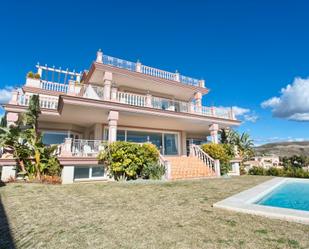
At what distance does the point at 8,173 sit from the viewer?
10461 mm

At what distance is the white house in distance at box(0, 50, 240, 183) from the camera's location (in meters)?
12.0

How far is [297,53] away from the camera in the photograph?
67.7 feet

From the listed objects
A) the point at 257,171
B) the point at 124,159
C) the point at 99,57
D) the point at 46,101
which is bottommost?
the point at 257,171

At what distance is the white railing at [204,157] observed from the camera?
46.3 feet

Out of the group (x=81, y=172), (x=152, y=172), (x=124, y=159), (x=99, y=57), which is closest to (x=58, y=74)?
(x=99, y=57)

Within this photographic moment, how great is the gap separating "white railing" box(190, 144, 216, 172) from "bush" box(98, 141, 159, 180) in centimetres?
490

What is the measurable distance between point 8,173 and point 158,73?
42.1 ft

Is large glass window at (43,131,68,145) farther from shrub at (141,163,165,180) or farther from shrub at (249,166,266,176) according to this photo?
shrub at (249,166,266,176)

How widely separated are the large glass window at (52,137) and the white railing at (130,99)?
621 cm

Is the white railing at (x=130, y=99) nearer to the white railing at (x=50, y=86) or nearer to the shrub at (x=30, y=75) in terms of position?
the white railing at (x=50, y=86)

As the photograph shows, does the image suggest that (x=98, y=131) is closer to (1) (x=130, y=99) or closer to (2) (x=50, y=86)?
(1) (x=130, y=99)

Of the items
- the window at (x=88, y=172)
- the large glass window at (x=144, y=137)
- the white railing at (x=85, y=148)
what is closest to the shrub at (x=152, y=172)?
the window at (x=88, y=172)

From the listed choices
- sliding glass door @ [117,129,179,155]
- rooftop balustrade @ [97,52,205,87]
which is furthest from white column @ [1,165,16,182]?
rooftop balustrade @ [97,52,205,87]

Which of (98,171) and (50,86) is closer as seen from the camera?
(98,171)
